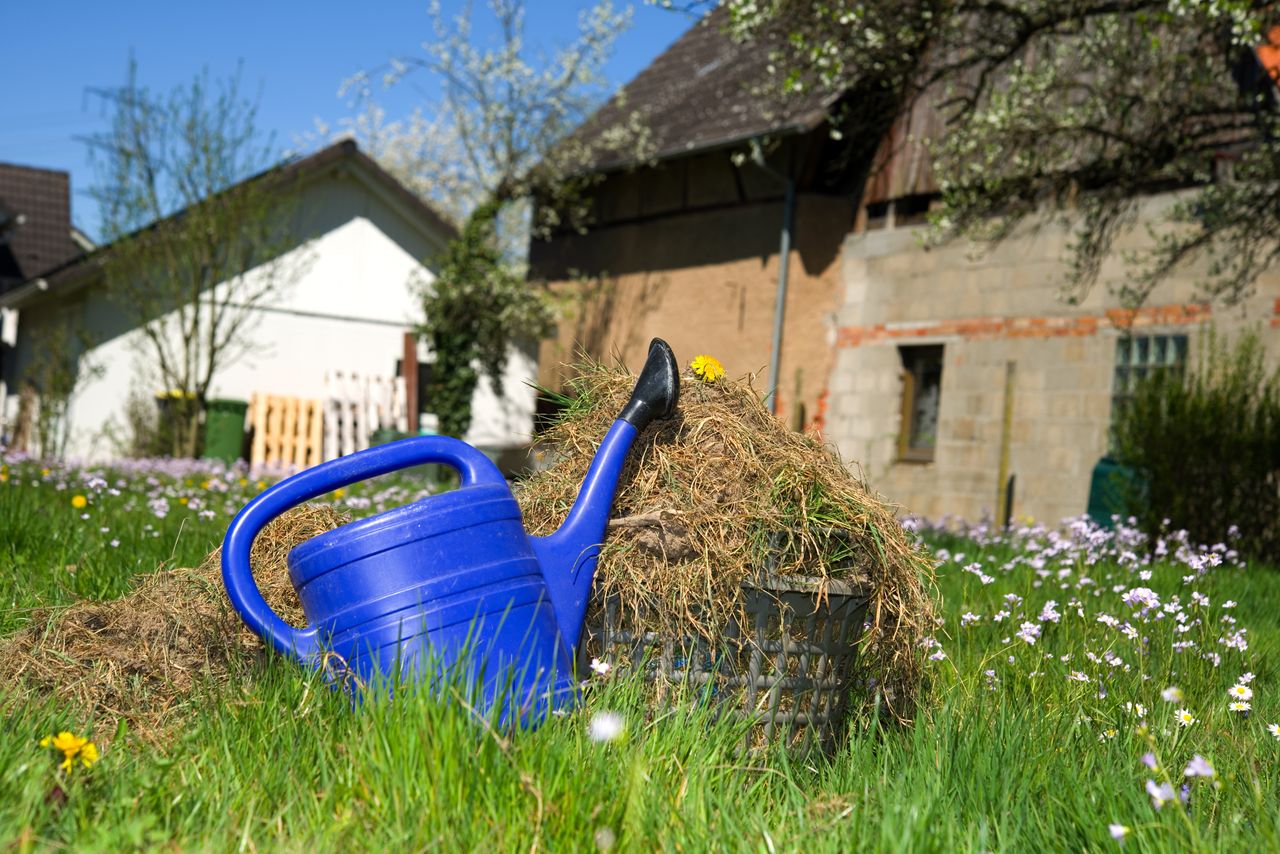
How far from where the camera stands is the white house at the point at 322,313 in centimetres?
1759

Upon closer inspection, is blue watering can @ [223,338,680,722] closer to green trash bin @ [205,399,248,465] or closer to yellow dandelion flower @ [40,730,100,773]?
yellow dandelion flower @ [40,730,100,773]

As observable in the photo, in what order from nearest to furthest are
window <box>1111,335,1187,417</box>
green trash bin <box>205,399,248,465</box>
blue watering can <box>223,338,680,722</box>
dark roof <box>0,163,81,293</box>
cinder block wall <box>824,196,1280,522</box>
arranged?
1. blue watering can <box>223,338,680,722</box>
2. window <box>1111,335,1187,417</box>
3. cinder block wall <box>824,196,1280,522</box>
4. green trash bin <box>205,399,248,465</box>
5. dark roof <box>0,163,81,293</box>

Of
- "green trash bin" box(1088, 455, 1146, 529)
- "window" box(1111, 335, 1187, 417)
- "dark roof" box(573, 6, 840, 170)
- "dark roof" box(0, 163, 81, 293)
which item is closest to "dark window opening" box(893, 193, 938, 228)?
"dark roof" box(573, 6, 840, 170)

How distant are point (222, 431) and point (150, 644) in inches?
524

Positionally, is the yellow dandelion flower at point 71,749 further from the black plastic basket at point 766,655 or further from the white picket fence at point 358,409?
the white picket fence at point 358,409

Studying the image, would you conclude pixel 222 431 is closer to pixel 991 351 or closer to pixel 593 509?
pixel 991 351

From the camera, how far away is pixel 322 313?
19031 millimetres

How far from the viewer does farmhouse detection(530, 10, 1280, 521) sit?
11.5 meters

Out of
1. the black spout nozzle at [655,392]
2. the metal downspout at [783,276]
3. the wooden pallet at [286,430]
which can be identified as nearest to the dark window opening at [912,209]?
the metal downspout at [783,276]

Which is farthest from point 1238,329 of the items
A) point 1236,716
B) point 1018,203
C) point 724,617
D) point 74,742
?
point 74,742

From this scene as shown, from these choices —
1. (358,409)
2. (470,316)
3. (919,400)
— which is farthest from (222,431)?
(919,400)

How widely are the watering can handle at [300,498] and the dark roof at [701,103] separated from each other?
1049cm

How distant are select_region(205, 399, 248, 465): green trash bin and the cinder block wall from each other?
24.4 feet

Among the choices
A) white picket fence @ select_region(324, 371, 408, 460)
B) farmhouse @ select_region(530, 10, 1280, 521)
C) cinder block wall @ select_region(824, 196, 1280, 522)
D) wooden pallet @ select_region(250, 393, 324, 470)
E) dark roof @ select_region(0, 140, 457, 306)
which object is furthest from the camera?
white picket fence @ select_region(324, 371, 408, 460)
